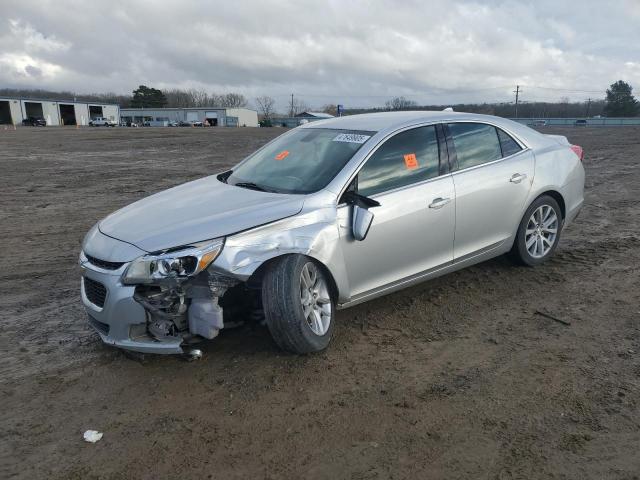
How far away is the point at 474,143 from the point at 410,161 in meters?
0.88

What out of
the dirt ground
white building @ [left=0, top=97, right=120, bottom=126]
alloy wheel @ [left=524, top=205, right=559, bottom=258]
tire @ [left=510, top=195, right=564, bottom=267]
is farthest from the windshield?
white building @ [left=0, top=97, right=120, bottom=126]

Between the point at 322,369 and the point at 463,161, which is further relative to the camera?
the point at 463,161

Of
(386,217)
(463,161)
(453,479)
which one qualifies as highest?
(463,161)

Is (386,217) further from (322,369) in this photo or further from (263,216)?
(322,369)

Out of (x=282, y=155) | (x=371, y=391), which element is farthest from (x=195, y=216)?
(x=371, y=391)

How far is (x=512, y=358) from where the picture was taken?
12.3 feet

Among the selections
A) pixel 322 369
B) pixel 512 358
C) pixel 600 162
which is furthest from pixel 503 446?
pixel 600 162

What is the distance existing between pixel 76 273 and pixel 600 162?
15790mm

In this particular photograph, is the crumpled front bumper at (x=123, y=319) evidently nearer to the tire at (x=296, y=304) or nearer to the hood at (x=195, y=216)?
the hood at (x=195, y=216)

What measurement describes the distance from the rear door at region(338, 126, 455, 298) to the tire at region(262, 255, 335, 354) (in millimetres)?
306

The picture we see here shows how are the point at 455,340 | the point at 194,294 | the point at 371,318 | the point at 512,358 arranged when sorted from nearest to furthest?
the point at 194,294, the point at 512,358, the point at 455,340, the point at 371,318

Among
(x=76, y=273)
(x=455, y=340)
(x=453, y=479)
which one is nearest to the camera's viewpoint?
(x=453, y=479)

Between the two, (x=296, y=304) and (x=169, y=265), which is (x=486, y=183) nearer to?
(x=296, y=304)

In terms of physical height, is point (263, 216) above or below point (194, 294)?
above
